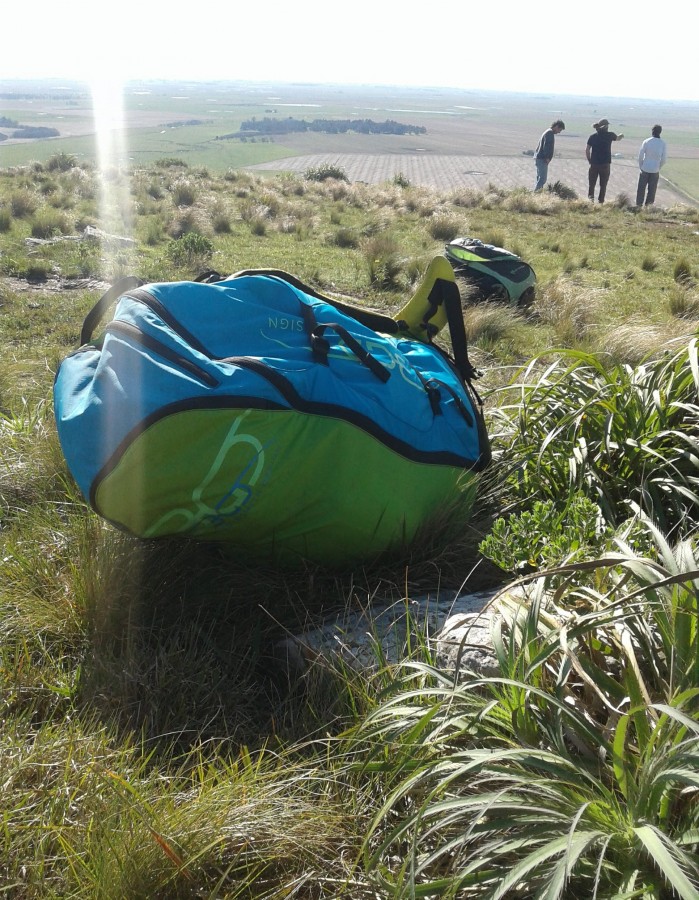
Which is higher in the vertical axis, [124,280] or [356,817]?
[124,280]

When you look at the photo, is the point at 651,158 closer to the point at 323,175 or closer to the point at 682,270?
the point at 682,270

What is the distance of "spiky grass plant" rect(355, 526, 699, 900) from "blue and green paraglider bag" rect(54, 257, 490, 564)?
26.5 inches

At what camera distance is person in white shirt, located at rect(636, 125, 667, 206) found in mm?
17359

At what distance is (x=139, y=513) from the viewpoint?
2.06m

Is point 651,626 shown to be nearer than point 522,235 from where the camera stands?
Yes

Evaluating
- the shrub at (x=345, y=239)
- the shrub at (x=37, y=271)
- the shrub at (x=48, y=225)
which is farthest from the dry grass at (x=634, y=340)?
the shrub at (x=48, y=225)

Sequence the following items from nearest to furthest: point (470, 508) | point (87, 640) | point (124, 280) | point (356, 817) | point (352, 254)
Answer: point (356, 817), point (87, 640), point (470, 508), point (124, 280), point (352, 254)

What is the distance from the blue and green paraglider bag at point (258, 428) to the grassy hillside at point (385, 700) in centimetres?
17

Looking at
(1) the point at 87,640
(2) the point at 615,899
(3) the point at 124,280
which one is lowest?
(1) the point at 87,640

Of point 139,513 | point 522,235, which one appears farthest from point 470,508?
point 522,235

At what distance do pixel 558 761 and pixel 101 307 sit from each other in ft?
7.47

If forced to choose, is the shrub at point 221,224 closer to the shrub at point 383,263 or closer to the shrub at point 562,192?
the shrub at point 383,263

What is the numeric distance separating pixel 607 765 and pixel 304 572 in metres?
1.15

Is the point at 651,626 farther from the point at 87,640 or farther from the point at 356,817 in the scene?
the point at 87,640
